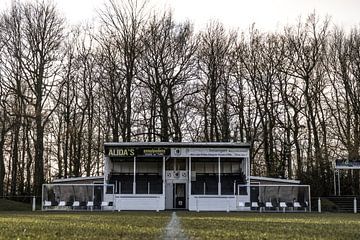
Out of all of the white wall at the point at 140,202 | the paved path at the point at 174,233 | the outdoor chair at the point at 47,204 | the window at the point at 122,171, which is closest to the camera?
the paved path at the point at 174,233

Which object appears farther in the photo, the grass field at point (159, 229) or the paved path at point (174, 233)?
the grass field at point (159, 229)

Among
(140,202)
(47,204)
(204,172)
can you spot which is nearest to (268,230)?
(47,204)

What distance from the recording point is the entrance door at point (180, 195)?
44.1m

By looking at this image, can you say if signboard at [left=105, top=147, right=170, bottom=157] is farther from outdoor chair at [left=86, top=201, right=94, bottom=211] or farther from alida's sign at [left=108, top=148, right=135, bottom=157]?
outdoor chair at [left=86, top=201, right=94, bottom=211]

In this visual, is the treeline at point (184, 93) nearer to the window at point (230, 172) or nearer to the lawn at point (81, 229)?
the window at point (230, 172)

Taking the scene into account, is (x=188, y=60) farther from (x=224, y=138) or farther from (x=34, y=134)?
(x=34, y=134)

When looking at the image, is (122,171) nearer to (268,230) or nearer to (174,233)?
(268,230)

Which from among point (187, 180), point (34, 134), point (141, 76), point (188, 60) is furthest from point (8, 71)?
point (187, 180)

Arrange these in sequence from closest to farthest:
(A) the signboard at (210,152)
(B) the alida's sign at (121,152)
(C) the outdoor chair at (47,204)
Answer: (C) the outdoor chair at (47,204)
(B) the alida's sign at (121,152)
(A) the signboard at (210,152)

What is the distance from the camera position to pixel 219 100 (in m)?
54.5

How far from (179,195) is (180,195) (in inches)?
3.2

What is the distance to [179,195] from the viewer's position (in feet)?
146

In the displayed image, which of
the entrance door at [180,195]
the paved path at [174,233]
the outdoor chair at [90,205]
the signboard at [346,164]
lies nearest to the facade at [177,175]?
the entrance door at [180,195]

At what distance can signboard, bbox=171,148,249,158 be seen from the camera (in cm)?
4253
